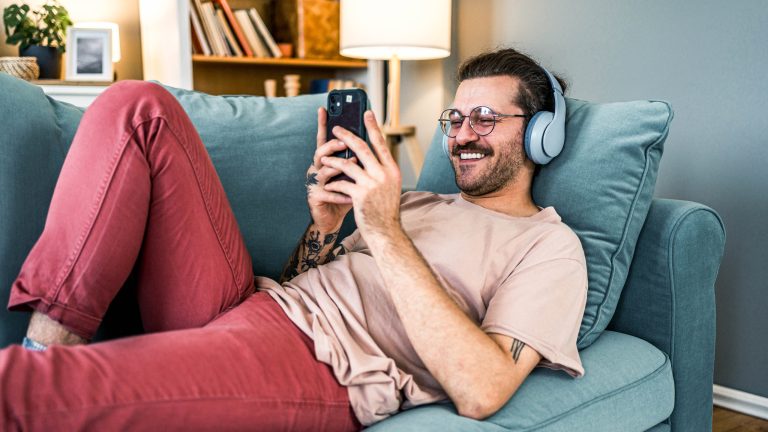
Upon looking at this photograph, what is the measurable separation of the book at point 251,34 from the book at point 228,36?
0.22 feet

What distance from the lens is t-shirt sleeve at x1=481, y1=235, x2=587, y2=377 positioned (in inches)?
44.5

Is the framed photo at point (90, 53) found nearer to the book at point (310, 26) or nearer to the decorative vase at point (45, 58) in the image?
the decorative vase at point (45, 58)

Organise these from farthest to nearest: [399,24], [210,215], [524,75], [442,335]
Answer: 1. [399,24]
2. [524,75]
3. [210,215]
4. [442,335]

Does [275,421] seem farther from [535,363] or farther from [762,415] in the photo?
[762,415]

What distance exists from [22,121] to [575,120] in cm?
105

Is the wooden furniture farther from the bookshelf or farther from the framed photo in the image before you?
the framed photo

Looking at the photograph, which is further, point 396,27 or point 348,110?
point 396,27

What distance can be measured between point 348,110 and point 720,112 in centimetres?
124

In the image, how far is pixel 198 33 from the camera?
303 cm

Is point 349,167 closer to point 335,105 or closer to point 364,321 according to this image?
point 335,105

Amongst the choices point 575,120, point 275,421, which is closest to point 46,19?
point 575,120

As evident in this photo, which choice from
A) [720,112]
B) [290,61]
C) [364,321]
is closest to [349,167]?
[364,321]

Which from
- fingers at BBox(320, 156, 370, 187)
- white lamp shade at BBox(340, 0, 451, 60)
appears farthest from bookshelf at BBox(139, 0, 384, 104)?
fingers at BBox(320, 156, 370, 187)

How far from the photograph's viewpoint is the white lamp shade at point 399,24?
2.68 metres
